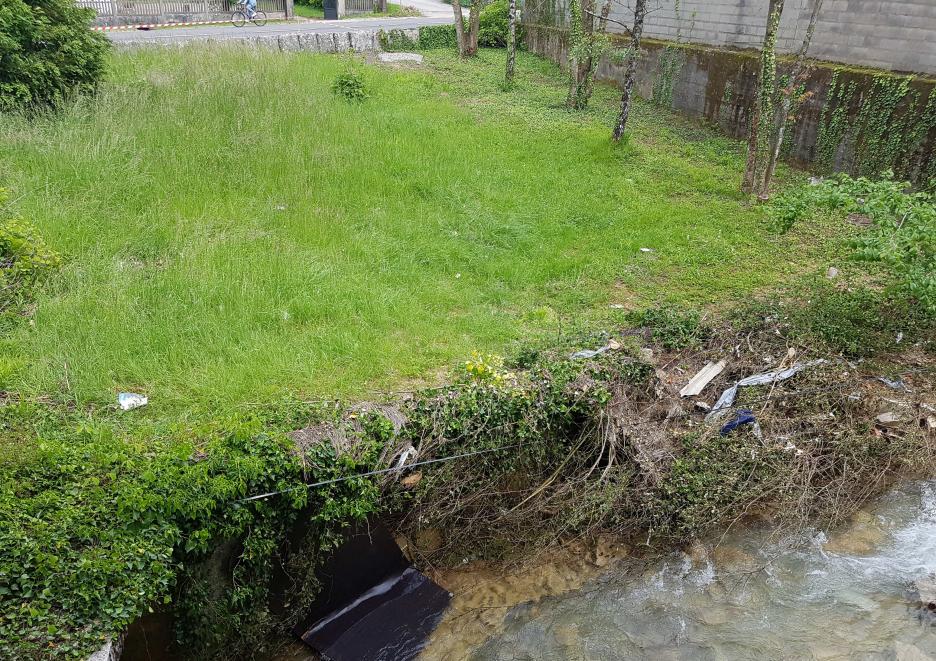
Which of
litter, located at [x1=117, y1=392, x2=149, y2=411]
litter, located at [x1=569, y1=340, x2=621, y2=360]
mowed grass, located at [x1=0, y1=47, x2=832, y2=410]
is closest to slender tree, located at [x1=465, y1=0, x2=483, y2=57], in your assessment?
mowed grass, located at [x1=0, y1=47, x2=832, y2=410]

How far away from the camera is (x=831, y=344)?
5449mm

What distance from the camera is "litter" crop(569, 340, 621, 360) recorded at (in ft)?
16.5

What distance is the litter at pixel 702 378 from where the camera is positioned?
5.05 m

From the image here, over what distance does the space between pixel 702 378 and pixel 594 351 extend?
869mm

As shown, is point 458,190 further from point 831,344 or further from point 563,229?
point 831,344

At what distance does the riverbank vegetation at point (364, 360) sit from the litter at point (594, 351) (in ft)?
0.17

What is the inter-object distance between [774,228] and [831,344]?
62.7 inches

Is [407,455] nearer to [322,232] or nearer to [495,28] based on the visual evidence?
[322,232]

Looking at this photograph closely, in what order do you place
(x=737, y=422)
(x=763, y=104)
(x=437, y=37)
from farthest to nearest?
(x=437, y=37), (x=763, y=104), (x=737, y=422)

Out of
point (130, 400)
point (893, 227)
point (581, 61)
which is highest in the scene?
point (581, 61)

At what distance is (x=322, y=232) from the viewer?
21.9 feet

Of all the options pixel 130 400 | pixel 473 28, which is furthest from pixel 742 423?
pixel 473 28

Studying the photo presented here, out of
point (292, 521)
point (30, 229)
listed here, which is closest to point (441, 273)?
point (292, 521)

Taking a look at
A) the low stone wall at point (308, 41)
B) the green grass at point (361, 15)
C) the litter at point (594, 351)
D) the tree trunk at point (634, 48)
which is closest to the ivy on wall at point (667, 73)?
the tree trunk at point (634, 48)
